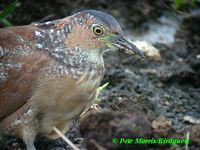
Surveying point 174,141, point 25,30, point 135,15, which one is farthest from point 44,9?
point 174,141

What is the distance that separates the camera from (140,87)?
645 centimetres

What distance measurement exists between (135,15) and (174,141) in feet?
11.4

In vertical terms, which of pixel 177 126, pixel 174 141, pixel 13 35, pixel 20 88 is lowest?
pixel 177 126

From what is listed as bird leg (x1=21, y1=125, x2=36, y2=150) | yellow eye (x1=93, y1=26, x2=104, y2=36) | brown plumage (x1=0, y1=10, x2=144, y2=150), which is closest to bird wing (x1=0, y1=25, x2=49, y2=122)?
brown plumage (x1=0, y1=10, x2=144, y2=150)

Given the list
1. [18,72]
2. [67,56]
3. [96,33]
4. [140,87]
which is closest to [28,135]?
[18,72]

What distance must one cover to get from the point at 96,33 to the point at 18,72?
2.34 feet

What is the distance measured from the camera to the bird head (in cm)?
485

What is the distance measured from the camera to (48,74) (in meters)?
4.72

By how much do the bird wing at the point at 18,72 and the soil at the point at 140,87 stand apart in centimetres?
46

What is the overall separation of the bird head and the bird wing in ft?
1.05

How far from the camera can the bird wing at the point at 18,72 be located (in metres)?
4.72

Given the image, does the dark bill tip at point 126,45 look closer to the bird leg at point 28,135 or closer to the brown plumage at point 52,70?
the brown plumage at point 52,70

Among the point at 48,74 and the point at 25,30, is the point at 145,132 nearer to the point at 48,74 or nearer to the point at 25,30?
the point at 48,74

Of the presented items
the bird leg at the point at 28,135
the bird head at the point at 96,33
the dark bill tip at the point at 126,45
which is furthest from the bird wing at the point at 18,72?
the dark bill tip at the point at 126,45
